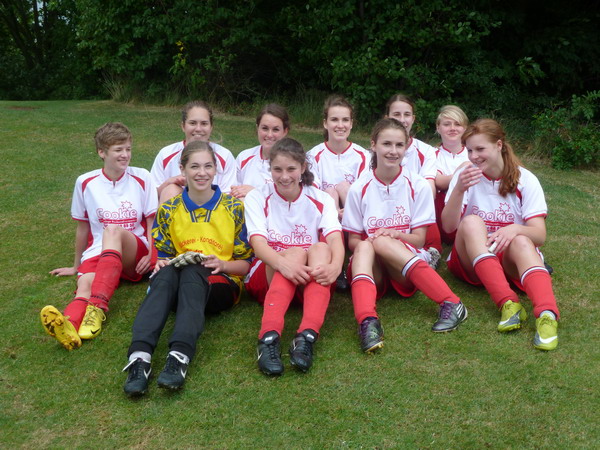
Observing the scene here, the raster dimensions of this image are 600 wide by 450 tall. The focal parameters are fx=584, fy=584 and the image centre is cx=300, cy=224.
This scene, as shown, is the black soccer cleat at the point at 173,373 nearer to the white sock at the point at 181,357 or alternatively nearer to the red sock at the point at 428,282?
the white sock at the point at 181,357

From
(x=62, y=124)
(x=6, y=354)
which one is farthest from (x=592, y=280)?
(x=62, y=124)

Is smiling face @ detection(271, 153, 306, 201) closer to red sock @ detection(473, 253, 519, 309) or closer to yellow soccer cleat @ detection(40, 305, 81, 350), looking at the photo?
red sock @ detection(473, 253, 519, 309)

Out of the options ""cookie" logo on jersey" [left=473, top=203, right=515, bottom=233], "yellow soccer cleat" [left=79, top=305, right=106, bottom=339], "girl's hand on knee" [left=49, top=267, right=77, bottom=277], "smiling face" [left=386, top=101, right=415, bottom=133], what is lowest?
"girl's hand on knee" [left=49, top=267, right=77, bottom=277]

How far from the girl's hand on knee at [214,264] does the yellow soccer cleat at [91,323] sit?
654 millimetres

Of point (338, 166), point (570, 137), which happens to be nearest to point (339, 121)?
point (338, 166)

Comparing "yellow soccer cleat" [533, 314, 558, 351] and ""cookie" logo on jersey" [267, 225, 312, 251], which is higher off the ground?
""cookie" logo on jersey" [267, 225, 312, 251]

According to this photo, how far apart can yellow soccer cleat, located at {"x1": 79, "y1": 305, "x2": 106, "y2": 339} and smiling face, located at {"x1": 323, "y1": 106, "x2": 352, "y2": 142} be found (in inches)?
80.5

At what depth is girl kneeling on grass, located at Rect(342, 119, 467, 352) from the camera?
3189mm

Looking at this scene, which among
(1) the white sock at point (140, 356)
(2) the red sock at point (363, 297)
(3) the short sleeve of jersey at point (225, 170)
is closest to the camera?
(1) the white sock at point (140, 356)

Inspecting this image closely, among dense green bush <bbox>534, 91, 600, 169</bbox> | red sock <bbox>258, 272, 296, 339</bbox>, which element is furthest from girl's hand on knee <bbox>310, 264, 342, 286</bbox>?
dense green bush <bbox>534, 91, 600, 169</bbox>

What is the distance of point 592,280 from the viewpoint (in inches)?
151

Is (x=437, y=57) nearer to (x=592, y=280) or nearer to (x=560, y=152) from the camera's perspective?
(x=560, y=152)

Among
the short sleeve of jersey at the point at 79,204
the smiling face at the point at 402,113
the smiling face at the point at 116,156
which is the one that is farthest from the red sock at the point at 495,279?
the short sleeve of jersey at the point at 79,204

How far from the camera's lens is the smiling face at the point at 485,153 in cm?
347
